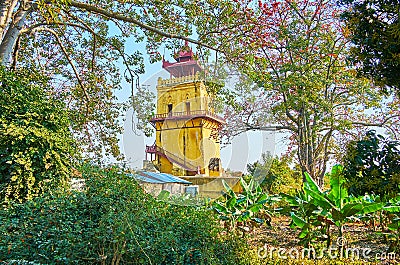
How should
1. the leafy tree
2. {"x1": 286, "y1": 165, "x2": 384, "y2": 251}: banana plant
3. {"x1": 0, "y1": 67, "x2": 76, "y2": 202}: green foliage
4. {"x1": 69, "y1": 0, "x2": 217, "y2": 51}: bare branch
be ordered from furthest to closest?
1. {"x1": 69, "y1": 0, "x2": 217, "y2": 51}: bare branch
2. {"x1": 0, "y1": 67, "x2": 76, "y2": 202}: green foliage
3. {"x1": 286, "y1": 165, "x2": 384, "y2": 251}: banana plant
4. the leafy tree

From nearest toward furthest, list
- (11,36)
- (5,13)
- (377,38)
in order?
(377,38) < (5,13) < (11,36)

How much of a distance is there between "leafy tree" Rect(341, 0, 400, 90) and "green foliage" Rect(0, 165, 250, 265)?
195 centimetres

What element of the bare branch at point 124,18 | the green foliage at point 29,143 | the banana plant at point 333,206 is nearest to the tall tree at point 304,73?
the bare branch at point 124,18

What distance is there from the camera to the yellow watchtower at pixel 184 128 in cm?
264

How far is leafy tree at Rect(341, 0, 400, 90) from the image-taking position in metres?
2.12

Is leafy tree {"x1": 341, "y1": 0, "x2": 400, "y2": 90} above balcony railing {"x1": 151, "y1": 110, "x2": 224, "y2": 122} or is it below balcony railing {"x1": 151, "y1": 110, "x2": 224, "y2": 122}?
above

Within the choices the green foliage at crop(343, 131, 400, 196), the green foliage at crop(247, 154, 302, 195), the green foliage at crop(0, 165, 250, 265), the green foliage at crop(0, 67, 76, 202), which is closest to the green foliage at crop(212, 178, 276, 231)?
the green foliage at crop(0, 165, 250, 265)

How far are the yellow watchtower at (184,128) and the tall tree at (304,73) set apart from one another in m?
1.35

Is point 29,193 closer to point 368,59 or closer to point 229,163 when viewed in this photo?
point 229,163

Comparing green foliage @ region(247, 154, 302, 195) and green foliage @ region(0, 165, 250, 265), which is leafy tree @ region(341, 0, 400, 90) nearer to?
Answer: green foliage @ region(0, 165, 250, 265)

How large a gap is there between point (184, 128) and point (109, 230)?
100cm

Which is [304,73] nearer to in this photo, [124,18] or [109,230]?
[124,18]

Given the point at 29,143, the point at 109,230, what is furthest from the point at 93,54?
the point at 109,230

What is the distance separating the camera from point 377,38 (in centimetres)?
222
